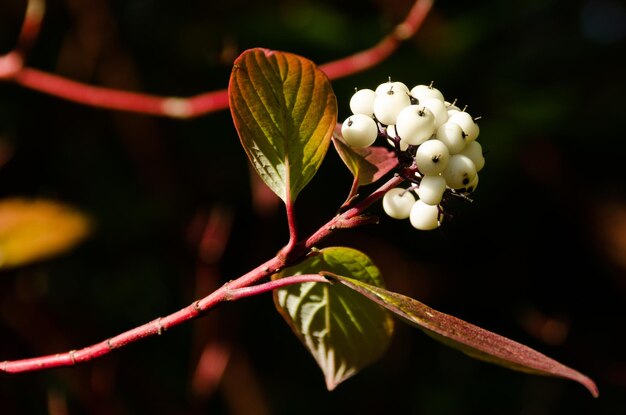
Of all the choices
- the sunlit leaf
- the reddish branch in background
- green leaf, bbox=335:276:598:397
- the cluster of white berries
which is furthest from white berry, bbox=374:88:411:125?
the sunlit leaf

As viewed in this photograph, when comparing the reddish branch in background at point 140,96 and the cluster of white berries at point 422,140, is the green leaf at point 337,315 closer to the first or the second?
the cluster of white berries at point 422,140

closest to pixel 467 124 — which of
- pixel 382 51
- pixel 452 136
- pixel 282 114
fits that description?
pixel 452 136

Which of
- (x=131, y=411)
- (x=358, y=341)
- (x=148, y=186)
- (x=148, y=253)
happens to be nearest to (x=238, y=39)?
(x=148, y=186)

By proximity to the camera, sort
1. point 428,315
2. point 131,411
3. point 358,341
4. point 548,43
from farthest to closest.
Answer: point 548,43
point 131,411
point 358,341
point 428,315

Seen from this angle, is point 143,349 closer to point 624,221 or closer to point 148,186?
point 148,186

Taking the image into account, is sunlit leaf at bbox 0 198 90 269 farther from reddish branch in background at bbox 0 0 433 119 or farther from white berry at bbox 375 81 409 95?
white berry at bbox 375 81 409 95

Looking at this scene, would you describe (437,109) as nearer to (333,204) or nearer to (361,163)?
(361,163)
